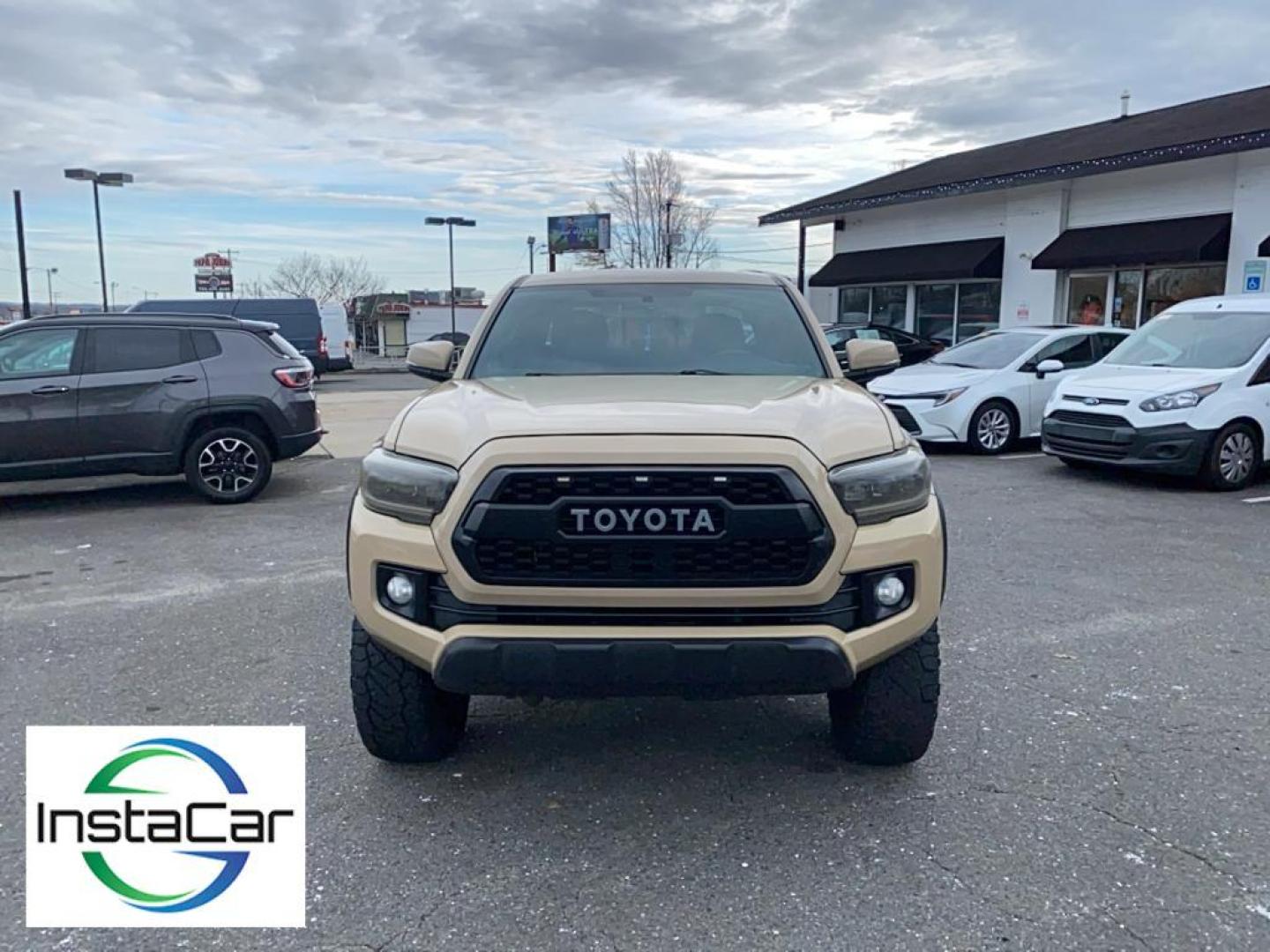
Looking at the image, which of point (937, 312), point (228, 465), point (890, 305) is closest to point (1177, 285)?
point (937, 312)

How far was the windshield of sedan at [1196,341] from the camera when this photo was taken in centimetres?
919

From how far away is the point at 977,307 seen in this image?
72.5 feet

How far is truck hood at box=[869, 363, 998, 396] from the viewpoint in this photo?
37.1ft

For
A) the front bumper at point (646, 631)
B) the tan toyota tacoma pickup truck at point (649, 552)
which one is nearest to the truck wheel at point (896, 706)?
the tan toyota tacoma pickup truck at point (649, 552)

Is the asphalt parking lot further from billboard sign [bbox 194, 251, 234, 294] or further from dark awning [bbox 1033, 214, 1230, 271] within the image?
billboard sign [bbox 194, 251, 234, 294]

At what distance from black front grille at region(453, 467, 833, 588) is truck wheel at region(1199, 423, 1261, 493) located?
25.0 feet

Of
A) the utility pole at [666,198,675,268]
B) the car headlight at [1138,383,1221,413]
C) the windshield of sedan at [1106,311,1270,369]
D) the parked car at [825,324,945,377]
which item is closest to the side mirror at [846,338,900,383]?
the car headlight at [1138,383,1221,413]

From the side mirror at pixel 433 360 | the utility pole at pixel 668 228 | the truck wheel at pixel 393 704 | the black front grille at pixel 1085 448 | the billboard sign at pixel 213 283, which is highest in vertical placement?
the utility pole at pixel 668 228

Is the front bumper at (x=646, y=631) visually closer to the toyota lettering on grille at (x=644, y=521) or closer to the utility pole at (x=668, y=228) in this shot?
the toyota lettering on grille at (x=644, y=521)

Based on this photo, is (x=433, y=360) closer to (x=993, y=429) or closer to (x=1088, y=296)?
(x=993, y=429)

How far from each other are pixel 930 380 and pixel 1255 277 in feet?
26.7

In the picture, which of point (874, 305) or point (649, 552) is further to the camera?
point (874, 305)

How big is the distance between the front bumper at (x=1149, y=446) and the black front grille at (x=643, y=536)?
729 cm

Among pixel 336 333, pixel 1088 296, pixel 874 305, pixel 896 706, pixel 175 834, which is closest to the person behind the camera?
pixel 175 834
